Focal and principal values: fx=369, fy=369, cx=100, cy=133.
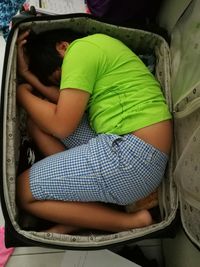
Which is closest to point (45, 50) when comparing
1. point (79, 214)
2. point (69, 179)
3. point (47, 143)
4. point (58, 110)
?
point (58, 110)

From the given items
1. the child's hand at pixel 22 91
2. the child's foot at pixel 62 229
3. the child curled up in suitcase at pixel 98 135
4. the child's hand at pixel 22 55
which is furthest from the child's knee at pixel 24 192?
the child's hand at pixel 22 55

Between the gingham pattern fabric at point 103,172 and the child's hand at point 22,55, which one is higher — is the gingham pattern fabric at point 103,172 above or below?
below

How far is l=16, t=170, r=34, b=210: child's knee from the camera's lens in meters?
1.18

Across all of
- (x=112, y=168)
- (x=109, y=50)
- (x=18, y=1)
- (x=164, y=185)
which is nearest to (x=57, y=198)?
(x=112, y=168)

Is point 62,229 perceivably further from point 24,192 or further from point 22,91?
point 22,91

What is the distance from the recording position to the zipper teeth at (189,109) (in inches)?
39.0

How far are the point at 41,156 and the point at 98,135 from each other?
26 cm

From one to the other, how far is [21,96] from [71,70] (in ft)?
0.83

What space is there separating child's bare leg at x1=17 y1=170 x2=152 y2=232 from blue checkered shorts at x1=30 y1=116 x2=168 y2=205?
2 cm

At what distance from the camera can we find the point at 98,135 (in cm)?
122

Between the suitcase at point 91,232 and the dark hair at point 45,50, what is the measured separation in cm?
5

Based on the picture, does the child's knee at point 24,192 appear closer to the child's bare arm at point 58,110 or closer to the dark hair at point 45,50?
the child's bare arm at point 58,110

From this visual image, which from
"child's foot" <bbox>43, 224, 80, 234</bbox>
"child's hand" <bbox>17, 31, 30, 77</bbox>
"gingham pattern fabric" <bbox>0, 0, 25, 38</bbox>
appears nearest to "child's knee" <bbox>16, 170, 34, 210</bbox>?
"child's foot" <bbox>43, 224, 80, 234</bbox>

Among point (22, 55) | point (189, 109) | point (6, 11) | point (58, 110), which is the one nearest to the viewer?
point (189, 109)
